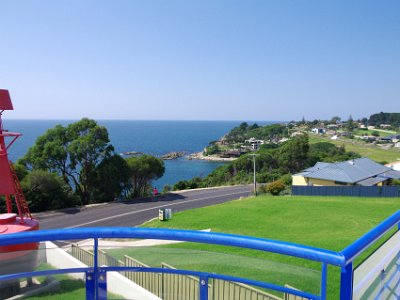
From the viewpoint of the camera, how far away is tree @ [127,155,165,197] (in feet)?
110

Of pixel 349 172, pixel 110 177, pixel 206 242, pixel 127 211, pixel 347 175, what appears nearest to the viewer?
pixel 206 242

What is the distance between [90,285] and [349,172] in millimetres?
33568

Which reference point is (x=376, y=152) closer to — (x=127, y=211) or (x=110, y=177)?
(x=110, y=177)

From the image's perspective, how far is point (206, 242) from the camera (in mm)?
1922

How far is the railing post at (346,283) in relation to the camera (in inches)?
66.2

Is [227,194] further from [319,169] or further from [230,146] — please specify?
[230,146]

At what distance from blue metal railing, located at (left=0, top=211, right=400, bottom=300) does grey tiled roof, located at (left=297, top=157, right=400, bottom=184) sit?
103 feet

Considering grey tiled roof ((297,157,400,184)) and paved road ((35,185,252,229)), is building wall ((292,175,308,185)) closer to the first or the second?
grey tiled roof ((297,157,400,184))

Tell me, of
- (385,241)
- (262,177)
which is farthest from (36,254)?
(262,177)

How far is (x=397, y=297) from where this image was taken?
238 cm

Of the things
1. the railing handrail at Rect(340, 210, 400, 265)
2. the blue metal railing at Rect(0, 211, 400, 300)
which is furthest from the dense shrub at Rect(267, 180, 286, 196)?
the railing handrail at Rect(340, 210, 400, 265)

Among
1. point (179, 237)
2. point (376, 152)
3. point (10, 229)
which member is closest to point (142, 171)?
point (10, 229)

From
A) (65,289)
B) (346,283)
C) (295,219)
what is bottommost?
(295,219)

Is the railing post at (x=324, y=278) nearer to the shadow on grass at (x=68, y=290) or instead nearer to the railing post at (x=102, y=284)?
the railing post at (x=102, y=284)
